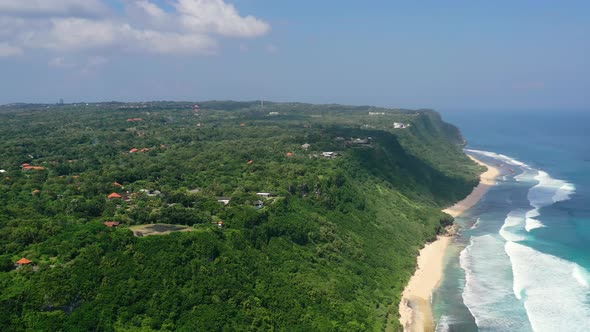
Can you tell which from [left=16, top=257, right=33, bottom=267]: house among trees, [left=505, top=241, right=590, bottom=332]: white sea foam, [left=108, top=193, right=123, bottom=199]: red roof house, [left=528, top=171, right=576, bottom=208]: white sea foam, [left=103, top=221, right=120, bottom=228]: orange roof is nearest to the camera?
[left=16, top=257, right=33, bottom=267]: house among trees

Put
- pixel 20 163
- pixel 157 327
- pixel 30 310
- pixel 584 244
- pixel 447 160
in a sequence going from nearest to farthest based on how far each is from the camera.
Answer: pixel 30 310
pixel 157 327
pixel 584 244
pixel 20 163
pixel 447 160

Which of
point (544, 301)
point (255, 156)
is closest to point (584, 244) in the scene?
point (544, 301)

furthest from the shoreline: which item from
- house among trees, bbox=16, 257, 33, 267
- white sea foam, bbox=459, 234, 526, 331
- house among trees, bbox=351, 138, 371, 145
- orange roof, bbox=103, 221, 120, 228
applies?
house among trees, bbox=351, 138, 371, 145

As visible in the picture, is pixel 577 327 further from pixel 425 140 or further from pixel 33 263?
pixel 425 140

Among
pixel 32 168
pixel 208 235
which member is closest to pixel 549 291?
pixel 208 235

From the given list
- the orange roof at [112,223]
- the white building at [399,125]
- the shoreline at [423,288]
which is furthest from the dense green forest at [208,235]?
the white building at [399,125]

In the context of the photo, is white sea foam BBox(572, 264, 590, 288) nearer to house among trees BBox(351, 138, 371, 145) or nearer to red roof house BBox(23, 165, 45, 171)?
house among trees BBox(351, 138, 371, 145)
